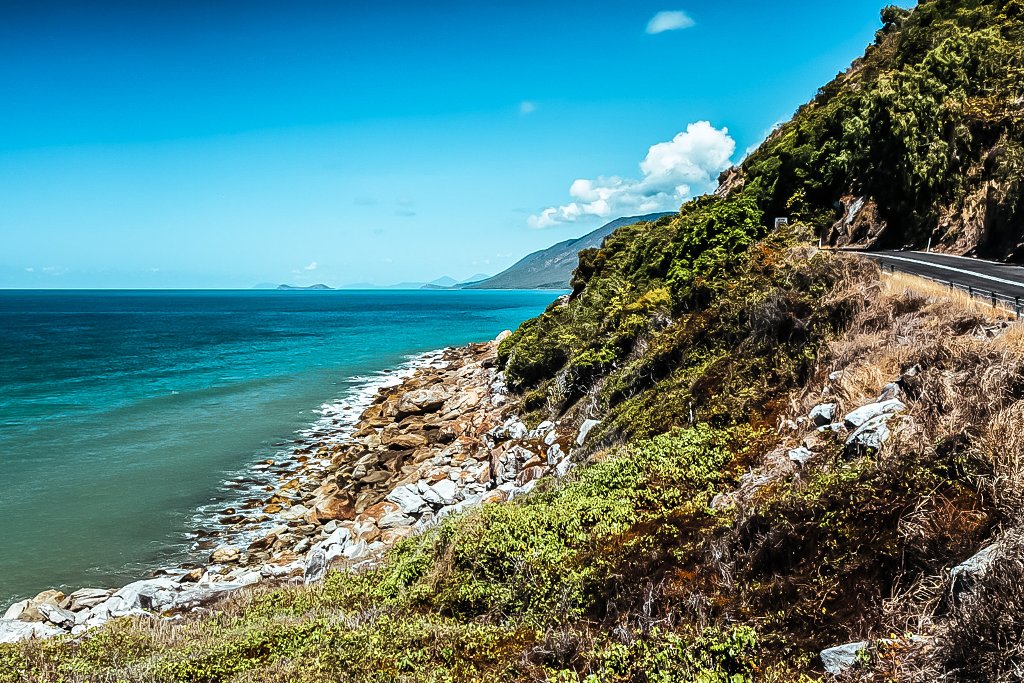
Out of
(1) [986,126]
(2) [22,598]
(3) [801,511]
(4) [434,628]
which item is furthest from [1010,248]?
(2) [22,598]

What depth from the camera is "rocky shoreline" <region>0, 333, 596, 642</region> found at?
12.4 m

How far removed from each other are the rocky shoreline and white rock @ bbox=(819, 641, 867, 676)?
7.18 metres

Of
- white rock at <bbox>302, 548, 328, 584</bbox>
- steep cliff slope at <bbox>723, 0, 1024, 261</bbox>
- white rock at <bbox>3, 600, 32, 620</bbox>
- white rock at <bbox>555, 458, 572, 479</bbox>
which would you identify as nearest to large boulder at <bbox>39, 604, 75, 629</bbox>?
white rock at <bbox>3, 600, 32, 620</bbox>

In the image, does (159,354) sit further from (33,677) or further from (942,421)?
(942,421)

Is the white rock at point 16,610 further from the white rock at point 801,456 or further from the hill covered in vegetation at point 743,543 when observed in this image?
the white rock at point 801,456

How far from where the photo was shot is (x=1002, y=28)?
22297 mm

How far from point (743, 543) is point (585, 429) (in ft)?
29.9

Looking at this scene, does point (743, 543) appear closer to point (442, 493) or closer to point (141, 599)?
point (442, 493)

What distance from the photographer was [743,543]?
6.69m

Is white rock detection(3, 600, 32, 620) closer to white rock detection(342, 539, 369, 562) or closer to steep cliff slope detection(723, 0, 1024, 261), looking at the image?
white rock detection(342, 539, 369, 562)

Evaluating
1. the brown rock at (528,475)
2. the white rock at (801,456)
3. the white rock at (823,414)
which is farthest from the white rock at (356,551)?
the white rock at (823,414)

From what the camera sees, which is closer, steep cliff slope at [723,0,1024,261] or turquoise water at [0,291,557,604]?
turquoise water at [0,291,557,604]

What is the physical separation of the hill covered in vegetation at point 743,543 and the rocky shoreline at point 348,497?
263 centimetres

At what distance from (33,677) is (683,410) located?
35.1 ft
